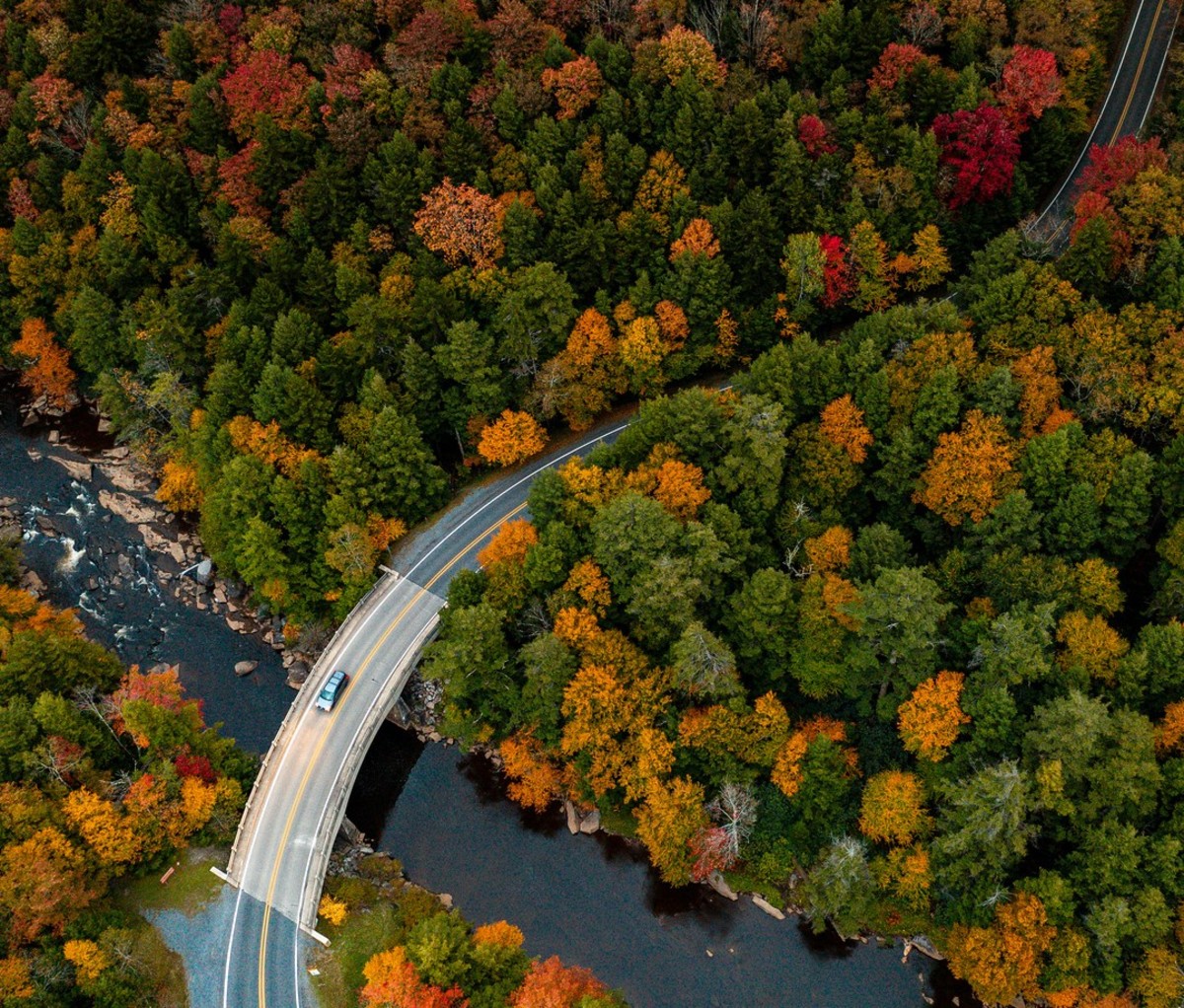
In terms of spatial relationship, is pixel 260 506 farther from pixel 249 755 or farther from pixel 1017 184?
pixel 1017 184

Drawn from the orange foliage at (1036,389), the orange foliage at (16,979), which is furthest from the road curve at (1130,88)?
the orange foliage at (16,979)

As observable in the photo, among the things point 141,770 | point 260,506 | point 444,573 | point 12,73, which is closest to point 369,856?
point 141,770

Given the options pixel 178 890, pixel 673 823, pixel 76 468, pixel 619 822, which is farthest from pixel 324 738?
pixel 76 468

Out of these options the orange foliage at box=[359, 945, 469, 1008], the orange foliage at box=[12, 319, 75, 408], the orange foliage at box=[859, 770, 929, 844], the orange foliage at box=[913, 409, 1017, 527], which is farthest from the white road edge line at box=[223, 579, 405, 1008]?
the orange foliage at box=[913, 409, 1017, 527]

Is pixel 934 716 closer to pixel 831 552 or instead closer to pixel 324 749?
pixel 831 552

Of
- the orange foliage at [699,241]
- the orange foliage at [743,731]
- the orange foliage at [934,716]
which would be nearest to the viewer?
the orange foliage at [934,716]

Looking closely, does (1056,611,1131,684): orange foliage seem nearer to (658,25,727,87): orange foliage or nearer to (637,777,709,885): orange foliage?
(637,777,709,885): orange foliage

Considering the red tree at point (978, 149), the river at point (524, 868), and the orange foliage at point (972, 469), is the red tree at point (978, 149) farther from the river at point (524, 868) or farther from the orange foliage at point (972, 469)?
the river at point (524, 868)
